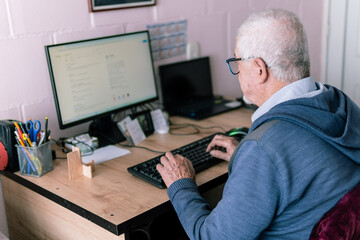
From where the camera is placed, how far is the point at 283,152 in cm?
106

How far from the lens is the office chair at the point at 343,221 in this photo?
1.05 metres

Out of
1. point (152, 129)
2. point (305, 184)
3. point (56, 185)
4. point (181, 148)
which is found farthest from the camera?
point (152, 129)

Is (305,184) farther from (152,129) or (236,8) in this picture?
(236,8)

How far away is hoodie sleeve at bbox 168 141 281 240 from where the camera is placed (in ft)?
3.46

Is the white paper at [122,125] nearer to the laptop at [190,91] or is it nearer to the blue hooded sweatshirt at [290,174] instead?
the laptop at [190,91]

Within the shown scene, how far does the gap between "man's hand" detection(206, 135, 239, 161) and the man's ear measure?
0.46 m

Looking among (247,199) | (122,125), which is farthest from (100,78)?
(247,199)

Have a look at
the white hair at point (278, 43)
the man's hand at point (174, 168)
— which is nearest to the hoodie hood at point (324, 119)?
the white hair at point (278, 43)

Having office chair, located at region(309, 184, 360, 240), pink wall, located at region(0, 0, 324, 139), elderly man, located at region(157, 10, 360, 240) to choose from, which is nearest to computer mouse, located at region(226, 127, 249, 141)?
elderly man, located at region(157, 10, 360, 240)

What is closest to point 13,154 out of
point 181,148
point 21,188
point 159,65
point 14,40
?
point 21,188

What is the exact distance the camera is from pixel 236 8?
104 inches

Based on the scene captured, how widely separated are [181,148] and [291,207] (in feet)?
2.22

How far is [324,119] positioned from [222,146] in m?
0.63

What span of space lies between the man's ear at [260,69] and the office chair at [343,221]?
1.26ft
